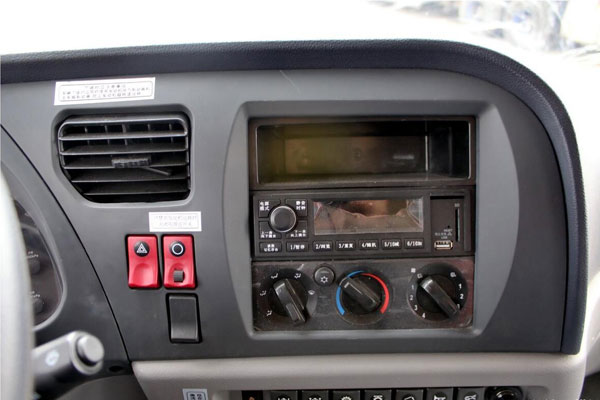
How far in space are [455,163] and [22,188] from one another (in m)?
0.90

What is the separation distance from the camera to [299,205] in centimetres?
92

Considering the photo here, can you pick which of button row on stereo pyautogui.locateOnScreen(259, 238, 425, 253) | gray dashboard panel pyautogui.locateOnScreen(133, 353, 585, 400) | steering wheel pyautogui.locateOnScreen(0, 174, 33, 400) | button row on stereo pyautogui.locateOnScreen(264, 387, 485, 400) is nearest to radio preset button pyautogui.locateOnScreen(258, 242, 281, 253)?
button row on stereo pyautogui.locateOnScreen(259, 238, 425, 253)

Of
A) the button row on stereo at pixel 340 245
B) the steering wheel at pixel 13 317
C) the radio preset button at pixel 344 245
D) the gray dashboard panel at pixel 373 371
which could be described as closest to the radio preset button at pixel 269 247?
the button row on stereo at pixel 340 245

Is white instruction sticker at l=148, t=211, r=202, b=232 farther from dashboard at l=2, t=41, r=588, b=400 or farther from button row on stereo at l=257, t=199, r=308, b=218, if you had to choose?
button row on stereo at l=257, t=199, r=308, b=218

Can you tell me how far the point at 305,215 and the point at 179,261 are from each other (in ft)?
0.88

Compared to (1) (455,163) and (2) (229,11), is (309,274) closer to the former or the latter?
(1) (455,163)

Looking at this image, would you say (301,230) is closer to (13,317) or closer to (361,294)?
(361,294)

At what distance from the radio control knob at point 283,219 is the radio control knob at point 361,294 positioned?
0.53 ft

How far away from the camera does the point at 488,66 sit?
0.84 meters

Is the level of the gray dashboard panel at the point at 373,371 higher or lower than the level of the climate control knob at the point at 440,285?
lower

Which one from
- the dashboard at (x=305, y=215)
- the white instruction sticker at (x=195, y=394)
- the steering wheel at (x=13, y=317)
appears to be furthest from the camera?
the white instruction sticker at (x=195, y=394)

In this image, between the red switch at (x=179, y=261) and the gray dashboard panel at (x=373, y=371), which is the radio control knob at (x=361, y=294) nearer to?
the gray dashboard panel at (x=373, y=371)

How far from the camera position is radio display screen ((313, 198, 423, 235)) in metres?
0.93

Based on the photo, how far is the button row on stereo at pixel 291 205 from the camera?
3.03 ft
